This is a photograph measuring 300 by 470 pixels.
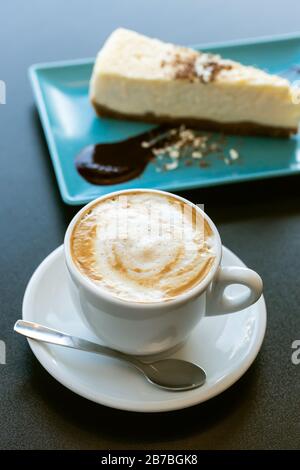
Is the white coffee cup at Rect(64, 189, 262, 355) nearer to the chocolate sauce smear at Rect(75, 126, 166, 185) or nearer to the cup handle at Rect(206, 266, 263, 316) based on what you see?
the cup handle at Rect(206, 266, 263, 316)

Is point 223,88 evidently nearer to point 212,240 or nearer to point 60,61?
point 60,61

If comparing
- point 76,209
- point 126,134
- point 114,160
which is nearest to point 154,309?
point 76,209

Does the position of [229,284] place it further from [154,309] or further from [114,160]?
[114,160]

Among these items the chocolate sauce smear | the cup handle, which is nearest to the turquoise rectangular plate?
the chocolate sauce smear

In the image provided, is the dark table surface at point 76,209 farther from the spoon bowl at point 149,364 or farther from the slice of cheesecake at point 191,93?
the slice of cheesecake at point 191,93

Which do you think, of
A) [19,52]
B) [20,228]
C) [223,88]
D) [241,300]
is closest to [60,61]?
[19,52]
